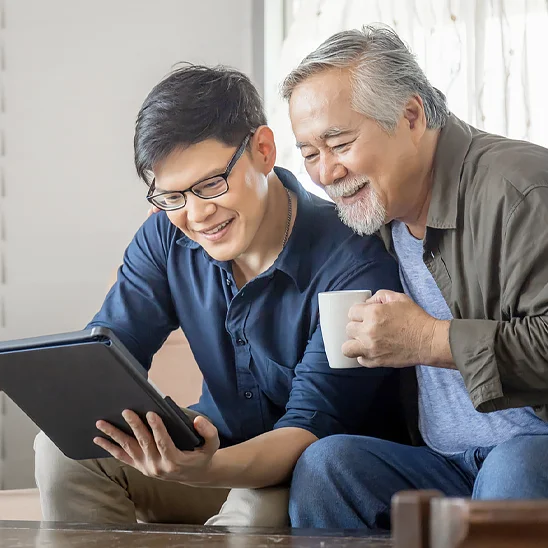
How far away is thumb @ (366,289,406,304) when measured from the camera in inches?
52.6

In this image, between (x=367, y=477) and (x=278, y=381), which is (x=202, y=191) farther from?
(x=367, y=477)

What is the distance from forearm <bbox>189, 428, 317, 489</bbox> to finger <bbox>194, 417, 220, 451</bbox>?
0.16 feet

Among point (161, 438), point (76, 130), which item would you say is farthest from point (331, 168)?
point (76, 130)

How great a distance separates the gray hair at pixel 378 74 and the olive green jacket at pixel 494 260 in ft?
0.29

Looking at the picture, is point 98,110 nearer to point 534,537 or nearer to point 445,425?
point 445,425

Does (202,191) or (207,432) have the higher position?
(202,191)

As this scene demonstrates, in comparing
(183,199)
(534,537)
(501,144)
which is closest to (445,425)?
(501,144)

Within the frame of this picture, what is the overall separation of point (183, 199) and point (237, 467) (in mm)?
475

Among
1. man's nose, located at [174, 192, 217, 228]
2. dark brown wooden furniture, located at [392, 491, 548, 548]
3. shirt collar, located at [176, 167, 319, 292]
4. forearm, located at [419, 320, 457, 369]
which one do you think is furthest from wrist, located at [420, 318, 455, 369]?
dark brown wooden furniture, located at [392, 491, 548, 548]

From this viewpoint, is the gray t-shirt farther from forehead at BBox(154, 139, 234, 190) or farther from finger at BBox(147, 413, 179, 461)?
finger at BBox(147, 413, 179, 461)

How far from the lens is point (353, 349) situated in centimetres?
134

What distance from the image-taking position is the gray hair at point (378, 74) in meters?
1.45

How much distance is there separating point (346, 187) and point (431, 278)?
0.70ft

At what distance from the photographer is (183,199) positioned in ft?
5.05
